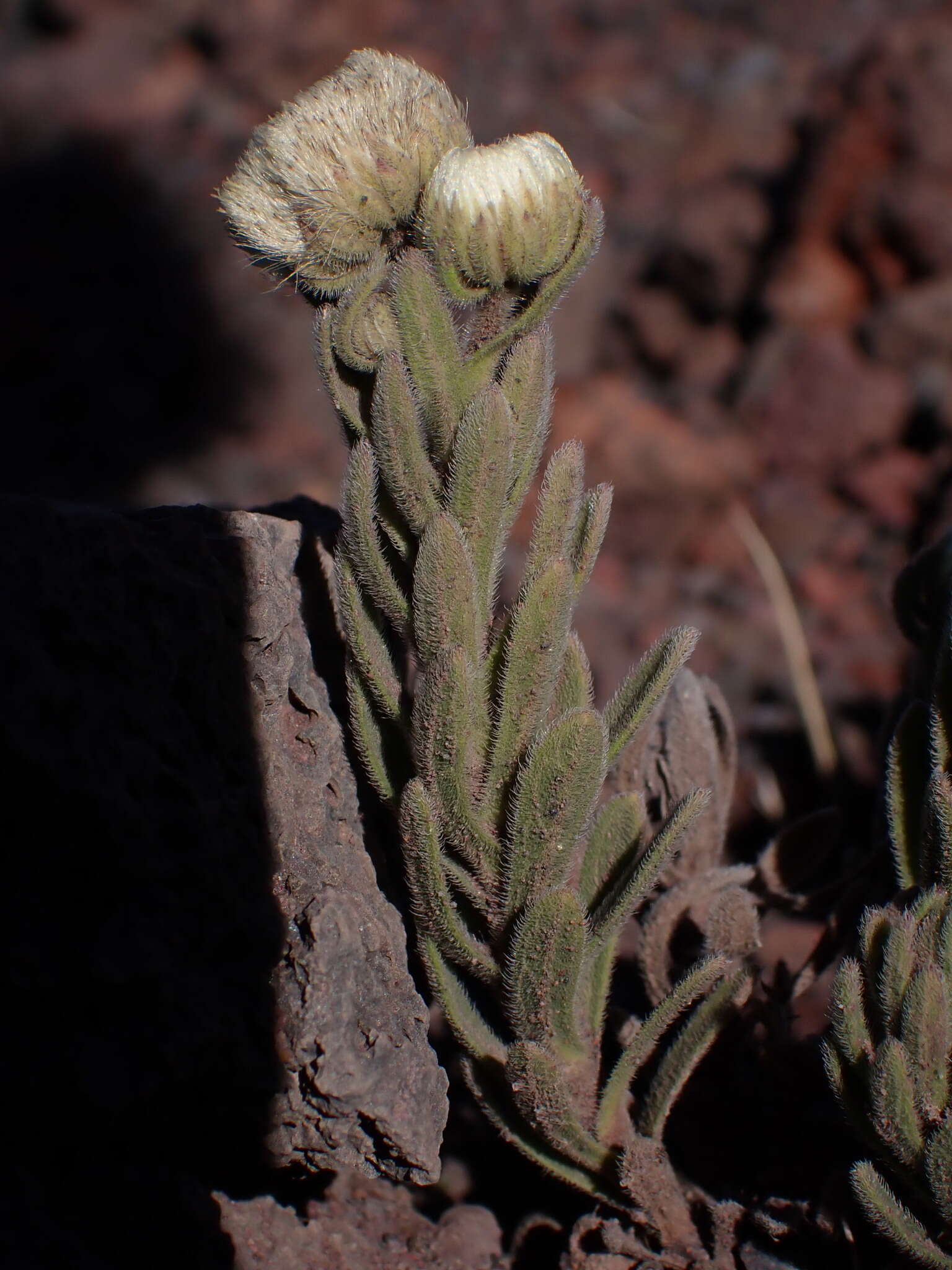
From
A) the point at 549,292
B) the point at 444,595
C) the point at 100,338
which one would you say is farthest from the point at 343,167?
the point at 100,338

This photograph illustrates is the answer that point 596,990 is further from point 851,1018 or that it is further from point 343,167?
point 343,167

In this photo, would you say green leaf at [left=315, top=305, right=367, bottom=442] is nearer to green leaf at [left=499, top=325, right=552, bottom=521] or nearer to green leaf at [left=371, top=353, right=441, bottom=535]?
green leaf at [left=371, top=353, right=441, bottom=535]

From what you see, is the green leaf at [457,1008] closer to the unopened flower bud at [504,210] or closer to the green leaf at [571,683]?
the green leaf at [571,683]

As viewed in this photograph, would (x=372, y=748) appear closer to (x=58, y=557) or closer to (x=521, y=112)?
(x=58, y=557)

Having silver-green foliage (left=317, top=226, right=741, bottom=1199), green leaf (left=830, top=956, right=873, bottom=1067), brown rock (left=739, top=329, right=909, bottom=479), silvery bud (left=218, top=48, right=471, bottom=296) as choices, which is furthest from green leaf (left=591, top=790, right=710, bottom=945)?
brown rock (left=739, top=329, right=909, bottom=479)

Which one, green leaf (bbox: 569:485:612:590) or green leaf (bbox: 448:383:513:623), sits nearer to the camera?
green leaf (bbox: 448:383:513:623)

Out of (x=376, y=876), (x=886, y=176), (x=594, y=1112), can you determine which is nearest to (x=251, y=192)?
(x=376, y=876)
